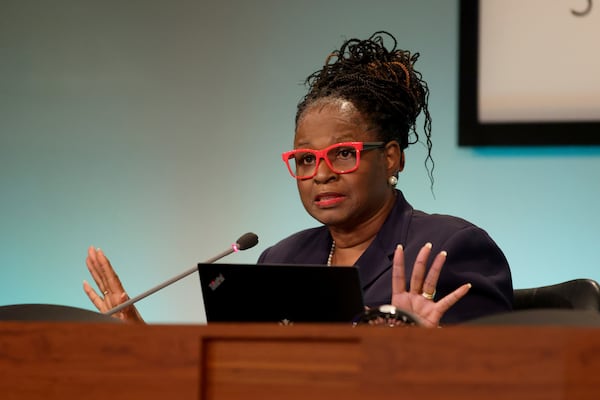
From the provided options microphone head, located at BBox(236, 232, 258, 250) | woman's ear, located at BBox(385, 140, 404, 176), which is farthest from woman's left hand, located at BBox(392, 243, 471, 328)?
woman's ear, located at BBox(385, 140, 404, 176)

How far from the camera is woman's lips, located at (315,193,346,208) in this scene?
207 cm

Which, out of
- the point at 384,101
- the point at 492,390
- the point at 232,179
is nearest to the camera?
the point at 492,390

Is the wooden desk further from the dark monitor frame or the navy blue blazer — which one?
the dark monitor frame

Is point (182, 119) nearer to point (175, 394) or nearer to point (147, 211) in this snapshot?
point (147, 211)

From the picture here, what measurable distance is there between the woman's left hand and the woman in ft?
0.64

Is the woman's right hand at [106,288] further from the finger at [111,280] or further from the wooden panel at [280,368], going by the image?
the wooden panel at [280,368]

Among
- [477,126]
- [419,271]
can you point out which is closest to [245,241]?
[419,271]

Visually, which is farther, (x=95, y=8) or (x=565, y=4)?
(x=95, y=8)

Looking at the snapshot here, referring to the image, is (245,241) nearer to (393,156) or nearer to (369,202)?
(369,202)

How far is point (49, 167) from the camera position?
10.2ft

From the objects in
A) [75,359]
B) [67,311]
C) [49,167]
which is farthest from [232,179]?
[75,359]

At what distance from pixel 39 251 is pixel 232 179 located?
0.73m

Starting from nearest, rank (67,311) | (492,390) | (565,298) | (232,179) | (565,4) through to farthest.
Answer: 1. (492,390)
2. (67,311)
3. (565,298)
4. (565,4)
5. (232,179)

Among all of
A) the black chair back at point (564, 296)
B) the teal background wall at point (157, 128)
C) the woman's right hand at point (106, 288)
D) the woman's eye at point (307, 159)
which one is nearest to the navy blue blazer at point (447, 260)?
the black chair back at point (564, 296)
